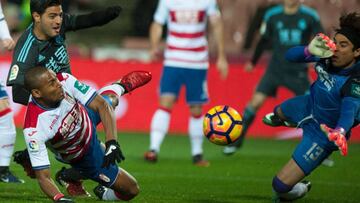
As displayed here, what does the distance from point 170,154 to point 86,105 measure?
533 centimetres

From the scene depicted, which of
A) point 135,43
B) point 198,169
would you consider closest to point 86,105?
point 198,169

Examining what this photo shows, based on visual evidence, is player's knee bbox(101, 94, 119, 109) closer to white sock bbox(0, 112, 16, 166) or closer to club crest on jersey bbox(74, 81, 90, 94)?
club crest on jersey bbox(74, 81, 90, 94)

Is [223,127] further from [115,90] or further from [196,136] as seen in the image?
[196,136]

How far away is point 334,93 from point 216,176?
278cm

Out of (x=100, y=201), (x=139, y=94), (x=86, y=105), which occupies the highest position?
(x=86, y=105)

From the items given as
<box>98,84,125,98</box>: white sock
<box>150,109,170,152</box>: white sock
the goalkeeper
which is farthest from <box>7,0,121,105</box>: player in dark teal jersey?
<box>150,109,170,152</box>: white sock

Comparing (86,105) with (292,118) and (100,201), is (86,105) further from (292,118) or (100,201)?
(292,118)

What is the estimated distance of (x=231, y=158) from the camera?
1264 centimetres

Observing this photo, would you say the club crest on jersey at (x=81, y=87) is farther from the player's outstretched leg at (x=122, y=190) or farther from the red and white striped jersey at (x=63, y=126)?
the player's outstretched leg at (x=122, y=190)

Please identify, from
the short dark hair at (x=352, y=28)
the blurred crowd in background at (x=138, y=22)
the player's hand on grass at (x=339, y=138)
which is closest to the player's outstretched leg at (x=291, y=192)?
the player's hand on grass at (x=339, y=138)

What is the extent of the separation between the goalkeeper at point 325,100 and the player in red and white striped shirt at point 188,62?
11.1ft

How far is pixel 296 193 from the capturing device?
8.78 metres

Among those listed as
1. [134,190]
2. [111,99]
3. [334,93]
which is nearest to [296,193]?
[334,93]

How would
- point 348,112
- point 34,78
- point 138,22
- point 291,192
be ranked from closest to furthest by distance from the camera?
point 34,78 < point 348,112 < point 291,192 < point 138,22
